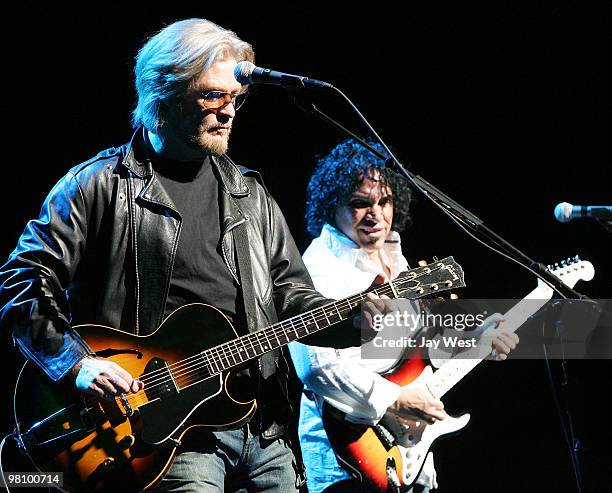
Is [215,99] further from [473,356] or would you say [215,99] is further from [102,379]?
[473,356]

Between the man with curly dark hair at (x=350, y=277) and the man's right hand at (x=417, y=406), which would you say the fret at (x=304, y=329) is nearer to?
the man with curly dark hair at (x=350, y=277)

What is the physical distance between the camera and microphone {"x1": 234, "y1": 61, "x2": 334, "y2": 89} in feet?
8.31

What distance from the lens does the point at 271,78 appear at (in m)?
2.59

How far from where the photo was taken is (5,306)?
2604 mm

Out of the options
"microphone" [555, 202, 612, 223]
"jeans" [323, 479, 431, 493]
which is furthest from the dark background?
"microphone" [555, 202, 612, 223]

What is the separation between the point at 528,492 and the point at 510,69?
Answer: 2.76 metres

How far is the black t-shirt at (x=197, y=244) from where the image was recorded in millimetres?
2752

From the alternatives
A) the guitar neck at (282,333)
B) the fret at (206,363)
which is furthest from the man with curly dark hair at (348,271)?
the fret at (206,363)

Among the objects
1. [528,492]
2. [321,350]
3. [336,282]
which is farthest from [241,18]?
[528,492]

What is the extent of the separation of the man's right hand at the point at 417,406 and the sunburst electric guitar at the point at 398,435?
0.12 feet

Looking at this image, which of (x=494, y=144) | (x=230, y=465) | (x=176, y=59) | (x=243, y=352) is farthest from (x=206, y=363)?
(x=494, y=144)

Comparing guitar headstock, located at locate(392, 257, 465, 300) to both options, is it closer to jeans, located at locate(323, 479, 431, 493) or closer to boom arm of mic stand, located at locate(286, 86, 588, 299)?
Answer: boom arm of mic stand, located at locate(286, 86, 588, 299)

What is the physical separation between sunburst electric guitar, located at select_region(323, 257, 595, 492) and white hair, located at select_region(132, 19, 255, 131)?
5.65 feet

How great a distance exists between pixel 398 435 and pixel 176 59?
2136mm
